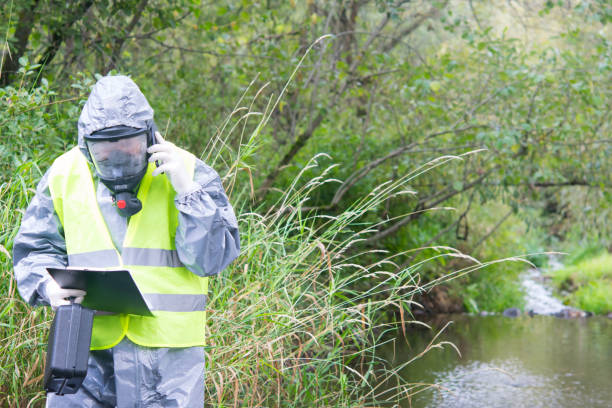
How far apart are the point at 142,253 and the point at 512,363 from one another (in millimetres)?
6511

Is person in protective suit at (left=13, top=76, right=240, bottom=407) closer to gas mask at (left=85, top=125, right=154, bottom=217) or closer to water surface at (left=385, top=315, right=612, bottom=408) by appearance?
gas mask at (left=85, top=125, right=154, bottom=217)

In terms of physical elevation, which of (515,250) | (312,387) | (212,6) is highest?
(212,6)

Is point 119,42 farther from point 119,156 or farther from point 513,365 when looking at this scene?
point 119,156

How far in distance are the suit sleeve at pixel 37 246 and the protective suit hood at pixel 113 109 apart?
0.25m

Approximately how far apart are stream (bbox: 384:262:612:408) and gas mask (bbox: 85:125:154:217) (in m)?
2.55

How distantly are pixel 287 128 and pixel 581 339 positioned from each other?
15.9 feet

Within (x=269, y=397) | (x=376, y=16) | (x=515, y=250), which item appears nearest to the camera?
(x=269, y=397)

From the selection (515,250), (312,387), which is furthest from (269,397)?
(515,250)

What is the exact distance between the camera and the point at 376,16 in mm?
11766

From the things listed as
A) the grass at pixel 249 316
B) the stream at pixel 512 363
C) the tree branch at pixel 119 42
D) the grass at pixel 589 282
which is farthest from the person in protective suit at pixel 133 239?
the grass at pixel 589 282

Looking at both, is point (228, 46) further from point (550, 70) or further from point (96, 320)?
point (96, 320)

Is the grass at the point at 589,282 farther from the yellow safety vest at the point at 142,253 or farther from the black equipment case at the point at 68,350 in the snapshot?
the black equipment case at the point at 68,350

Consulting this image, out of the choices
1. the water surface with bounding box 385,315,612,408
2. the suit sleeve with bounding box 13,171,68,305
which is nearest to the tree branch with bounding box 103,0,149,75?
the water surface with bounding box 385,315,612,408

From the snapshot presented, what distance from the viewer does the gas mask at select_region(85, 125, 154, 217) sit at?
87.7 inches
